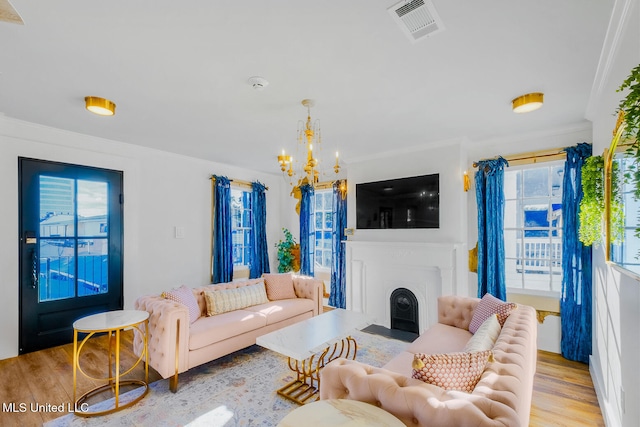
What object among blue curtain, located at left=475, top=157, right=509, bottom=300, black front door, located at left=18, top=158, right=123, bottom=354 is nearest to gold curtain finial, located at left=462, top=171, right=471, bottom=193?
blue curtain, located at left=475, top=157, right=509, bottom=300

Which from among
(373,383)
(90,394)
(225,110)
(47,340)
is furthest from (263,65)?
(47,340)

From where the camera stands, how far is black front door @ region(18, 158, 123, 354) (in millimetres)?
3252

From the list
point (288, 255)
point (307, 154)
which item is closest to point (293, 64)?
point (307, 154)

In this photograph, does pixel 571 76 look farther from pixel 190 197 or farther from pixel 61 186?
pixel 61 186

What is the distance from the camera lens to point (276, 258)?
6.09 meters

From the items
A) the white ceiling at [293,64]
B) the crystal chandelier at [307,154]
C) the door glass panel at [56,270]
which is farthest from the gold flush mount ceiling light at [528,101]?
the door glass panel at [56,270]

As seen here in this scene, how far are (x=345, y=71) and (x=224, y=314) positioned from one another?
8.90 ft

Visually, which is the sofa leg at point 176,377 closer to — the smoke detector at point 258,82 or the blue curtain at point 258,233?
the smoke detector at point 258,82

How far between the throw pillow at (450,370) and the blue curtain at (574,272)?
2.54 m

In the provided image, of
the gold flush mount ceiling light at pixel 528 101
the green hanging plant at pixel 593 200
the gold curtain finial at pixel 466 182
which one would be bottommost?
the green hanging plant at pixel 593 200

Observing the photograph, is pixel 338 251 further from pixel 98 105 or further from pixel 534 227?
pixel 98 105

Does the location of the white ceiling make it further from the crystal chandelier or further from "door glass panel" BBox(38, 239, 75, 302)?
"door glass panel" BBox(38, 239, 75, 302)

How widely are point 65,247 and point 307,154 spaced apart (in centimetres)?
294

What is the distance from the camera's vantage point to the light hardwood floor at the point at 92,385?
2.23 meters
